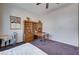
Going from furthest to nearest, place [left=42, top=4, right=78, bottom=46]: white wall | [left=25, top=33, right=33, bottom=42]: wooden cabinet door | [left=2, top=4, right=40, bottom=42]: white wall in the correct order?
[left=42, top=4, right=78, bottom=46]: white wall < [left=25, top=33, right=33, bottom=42]: wooden cabinet door < [left=2, top=4, right=40, bottom=42]: white wall

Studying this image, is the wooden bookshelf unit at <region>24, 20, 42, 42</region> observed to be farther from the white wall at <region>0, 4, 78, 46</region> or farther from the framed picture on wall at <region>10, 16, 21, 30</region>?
the framed picture on wall at <region>10, 16, 21, 30</region>

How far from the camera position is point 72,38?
4.72 metres

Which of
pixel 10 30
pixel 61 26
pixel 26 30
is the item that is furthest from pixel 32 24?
pixel 61 26

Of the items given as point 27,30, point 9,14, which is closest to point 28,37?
point 27,30

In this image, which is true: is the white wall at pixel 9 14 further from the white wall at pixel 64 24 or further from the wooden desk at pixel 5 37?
the white wall at pixel 64 24

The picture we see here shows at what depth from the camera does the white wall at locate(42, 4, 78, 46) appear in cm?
459

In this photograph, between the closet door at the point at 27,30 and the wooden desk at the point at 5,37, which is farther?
the closet door at the point at 27,30

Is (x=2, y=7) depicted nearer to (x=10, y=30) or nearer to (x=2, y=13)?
(x=2, y=13)

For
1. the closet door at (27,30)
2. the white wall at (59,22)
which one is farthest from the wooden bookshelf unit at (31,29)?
the white wall at (59,22)

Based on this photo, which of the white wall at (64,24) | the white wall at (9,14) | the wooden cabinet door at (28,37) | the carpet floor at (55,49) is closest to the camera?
the carpet floor at (55,49)

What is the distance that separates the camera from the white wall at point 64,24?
15.0ft

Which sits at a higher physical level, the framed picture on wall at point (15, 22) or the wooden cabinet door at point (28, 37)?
the framed picture on wall at point (15, 22)

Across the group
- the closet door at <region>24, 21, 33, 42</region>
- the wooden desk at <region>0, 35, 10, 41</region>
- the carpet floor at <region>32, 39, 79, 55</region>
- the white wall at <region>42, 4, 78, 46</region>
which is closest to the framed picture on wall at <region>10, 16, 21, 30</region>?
the closet door at <region>24, 21, 33, 42</region>

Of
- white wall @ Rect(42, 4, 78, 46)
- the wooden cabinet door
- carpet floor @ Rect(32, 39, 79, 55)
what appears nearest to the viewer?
carpet floor @ Rect(32, 39, 79, 55)
